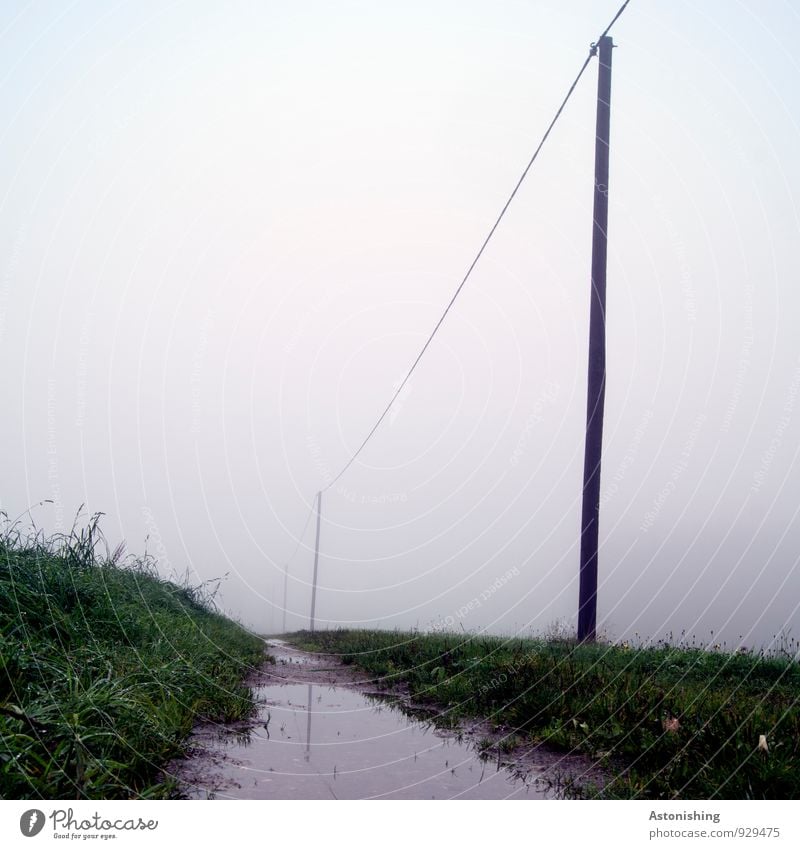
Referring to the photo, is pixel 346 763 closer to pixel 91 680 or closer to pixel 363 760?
pixel 363 760

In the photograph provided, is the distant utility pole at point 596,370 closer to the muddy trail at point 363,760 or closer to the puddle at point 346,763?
the muddy trail at point 363,760

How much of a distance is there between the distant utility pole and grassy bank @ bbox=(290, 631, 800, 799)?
67 centimetres

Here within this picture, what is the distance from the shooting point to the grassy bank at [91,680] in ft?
10.9

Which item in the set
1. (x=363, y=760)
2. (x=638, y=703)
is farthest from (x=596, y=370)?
(x=363, y=760)

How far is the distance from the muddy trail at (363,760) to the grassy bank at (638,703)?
0.86 feet

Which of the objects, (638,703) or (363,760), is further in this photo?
(638,703)

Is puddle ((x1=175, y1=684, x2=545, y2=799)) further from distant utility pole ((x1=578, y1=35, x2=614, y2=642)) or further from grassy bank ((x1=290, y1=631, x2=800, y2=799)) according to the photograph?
distant utility pole ((x1=578, y1=35, x2=614, y2=642))

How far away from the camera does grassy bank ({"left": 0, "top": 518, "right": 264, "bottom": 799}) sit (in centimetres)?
332
